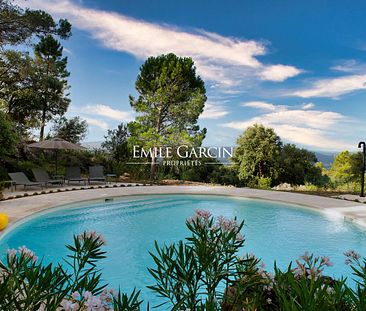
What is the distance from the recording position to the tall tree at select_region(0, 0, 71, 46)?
42.4 ft

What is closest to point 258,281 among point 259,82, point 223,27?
point 223,27

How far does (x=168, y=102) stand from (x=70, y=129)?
796 centimetres

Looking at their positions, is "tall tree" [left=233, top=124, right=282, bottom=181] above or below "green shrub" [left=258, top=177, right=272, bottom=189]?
above

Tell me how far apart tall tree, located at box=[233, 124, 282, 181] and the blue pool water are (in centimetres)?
679

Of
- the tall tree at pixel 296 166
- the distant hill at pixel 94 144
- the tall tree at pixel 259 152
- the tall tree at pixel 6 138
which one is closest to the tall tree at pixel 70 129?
the distant hill at pixel 94 144

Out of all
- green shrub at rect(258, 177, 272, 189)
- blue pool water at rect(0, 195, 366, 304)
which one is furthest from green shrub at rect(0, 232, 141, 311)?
green shrub at rect(258, 177, 272, 189)

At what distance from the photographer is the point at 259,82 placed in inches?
826

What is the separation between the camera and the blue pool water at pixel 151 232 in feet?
18.0

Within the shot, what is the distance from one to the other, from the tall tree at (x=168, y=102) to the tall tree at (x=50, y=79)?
17.1 ft

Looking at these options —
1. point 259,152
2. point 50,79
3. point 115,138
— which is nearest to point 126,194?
point 115,138

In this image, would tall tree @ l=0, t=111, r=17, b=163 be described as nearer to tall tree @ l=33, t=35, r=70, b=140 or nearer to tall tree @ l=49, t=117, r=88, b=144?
tall tree @ l=33, t=35, r=70, b=140

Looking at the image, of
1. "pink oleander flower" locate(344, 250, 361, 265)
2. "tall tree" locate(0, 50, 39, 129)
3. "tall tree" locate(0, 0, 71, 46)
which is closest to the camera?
"pink oleander flower" locate(344, 250, 361, 265)

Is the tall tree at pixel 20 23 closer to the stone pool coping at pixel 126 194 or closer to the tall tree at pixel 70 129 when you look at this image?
the tall tree at pixel 70 129

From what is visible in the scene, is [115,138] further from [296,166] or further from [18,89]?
[296,166]
